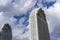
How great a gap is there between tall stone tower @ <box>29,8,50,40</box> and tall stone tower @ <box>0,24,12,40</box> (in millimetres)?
16501

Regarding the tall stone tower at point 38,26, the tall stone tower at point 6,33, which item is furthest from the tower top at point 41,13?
the tall stone tower at point 6,33

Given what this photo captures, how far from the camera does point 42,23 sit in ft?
364

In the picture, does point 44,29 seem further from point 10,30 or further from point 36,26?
point 10,30

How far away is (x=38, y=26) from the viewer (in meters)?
104

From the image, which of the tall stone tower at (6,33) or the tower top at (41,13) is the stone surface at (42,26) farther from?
the tall stone tower at (6,33)

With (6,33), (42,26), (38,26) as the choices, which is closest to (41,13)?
(42,26)

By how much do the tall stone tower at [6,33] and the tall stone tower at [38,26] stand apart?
16501mm

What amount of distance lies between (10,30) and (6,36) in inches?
199

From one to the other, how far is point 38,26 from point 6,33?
80.9 feet

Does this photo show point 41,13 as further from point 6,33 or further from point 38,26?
point 6,33

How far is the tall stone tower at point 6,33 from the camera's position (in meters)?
111

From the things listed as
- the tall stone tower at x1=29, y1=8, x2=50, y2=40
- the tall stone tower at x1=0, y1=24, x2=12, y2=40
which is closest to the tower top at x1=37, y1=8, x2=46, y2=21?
the tall stone tower at x1=29, y1=8, x2=50, y2=40

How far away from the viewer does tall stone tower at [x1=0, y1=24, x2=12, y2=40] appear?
11122 centimetres

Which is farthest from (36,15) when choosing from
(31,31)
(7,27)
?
(7,27)
